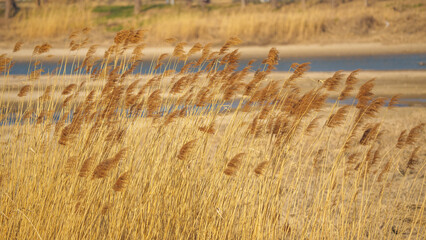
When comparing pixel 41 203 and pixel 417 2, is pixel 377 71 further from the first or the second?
pixel 417 2

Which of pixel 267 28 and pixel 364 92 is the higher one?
pixel 364 92

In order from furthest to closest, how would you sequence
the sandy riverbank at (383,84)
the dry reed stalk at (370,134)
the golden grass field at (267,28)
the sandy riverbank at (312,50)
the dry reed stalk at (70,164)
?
the golden grass field at (267,28) < the sandy riverbank at (312,50) < the sandy riverbank at (383,84) < the dry reed stalk at (370,134) < the dry reed stalk at (70,164)

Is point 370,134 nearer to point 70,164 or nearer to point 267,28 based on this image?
point 70,164

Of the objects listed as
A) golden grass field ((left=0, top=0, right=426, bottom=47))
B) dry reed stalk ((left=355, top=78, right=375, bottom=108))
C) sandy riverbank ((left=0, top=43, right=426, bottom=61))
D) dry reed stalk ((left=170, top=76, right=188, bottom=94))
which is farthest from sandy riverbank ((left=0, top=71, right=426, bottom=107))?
dry reed stalk ((left=355, top=78, right=375, bottom=108))

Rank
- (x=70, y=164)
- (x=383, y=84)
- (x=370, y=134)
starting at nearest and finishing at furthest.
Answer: (x=70, y=164)
(x=370, y=134)
(x=383, y=84)

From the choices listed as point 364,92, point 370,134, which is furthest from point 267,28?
point 364,92

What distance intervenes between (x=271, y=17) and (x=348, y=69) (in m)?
8.12

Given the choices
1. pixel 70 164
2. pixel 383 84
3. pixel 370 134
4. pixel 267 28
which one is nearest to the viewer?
pixel 70 164

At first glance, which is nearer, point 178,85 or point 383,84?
point 178,85

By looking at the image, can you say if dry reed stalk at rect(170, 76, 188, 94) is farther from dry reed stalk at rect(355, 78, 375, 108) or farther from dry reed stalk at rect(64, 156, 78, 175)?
dry reed stalk at rect(355, 78, 375, 108)

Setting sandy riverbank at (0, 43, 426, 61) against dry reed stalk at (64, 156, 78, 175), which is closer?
dry reed stalk at (64, 156, 78, 175)

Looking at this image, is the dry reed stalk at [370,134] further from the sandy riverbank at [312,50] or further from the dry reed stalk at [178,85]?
the sandy riverbank at [312,50]

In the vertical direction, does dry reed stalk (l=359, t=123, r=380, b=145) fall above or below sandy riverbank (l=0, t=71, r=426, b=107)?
above

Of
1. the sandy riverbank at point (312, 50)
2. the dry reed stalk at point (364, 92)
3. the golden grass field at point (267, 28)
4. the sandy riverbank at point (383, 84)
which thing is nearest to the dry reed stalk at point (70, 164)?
the dry reed stalk at point (364, 92)
